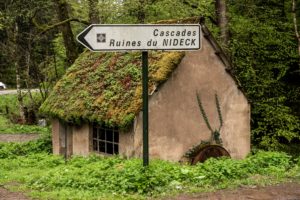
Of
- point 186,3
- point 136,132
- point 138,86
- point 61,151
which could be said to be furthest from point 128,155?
point 186,3

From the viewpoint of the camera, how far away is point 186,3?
63.3 ft

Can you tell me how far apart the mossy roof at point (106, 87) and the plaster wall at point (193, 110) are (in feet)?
1.28

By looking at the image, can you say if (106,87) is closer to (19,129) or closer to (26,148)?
(26,148)

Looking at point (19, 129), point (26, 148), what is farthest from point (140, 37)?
point (19, 129)

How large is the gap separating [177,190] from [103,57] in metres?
10.1

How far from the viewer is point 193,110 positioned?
13.7 m

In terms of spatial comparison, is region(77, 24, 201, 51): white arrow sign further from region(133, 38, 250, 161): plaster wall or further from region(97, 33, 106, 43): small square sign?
region(133, 38, 250, 161): plaster wall

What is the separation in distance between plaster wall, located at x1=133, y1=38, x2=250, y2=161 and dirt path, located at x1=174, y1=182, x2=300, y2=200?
18.0 feet

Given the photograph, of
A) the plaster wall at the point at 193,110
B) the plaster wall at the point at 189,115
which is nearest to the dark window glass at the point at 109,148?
the plaster wall at the point at 189,115

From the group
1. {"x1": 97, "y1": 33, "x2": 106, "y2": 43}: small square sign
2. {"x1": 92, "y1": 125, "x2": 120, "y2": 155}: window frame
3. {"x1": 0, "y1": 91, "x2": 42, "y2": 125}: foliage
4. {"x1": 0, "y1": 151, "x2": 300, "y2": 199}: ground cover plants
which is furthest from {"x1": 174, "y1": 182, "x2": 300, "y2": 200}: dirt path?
{"x1": 0, "y1": 91, "x2": 42, "y2": 125}: foliage

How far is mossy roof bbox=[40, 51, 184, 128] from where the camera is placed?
510 inches

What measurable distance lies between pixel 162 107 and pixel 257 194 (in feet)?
19.9

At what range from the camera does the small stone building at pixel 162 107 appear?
1287 centimetres

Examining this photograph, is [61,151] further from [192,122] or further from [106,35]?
[106,35]
